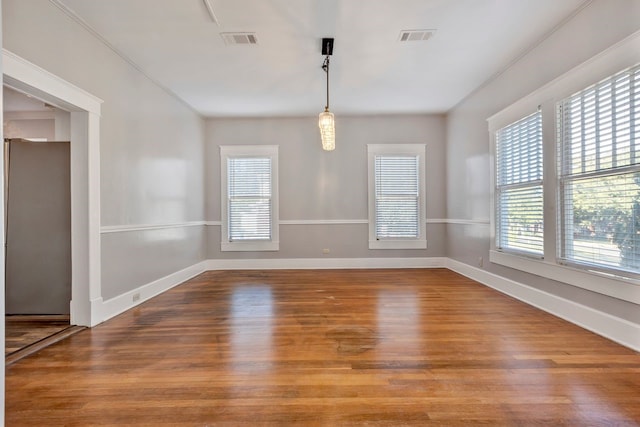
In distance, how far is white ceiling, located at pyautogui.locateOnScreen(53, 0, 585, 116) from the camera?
2.73 meters

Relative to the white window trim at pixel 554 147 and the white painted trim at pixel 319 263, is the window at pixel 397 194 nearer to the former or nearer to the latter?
the white painted trim at pixel 319 263

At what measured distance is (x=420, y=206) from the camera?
5.80 metres

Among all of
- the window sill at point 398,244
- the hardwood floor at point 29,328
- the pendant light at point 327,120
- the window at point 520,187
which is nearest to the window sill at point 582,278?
the window at point 520,187

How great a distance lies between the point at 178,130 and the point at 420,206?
4216 mm

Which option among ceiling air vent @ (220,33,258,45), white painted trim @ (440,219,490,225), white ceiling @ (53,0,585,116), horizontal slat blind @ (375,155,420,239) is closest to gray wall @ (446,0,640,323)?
white painted trim @ (440,219,490,225)

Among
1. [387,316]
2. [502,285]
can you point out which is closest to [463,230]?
[502,285]

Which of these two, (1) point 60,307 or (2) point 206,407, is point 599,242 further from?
(1) point 60,307

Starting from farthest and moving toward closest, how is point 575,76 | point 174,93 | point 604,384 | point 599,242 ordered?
point 174,93 < point 575,76 < point 599,242 < point 604,384

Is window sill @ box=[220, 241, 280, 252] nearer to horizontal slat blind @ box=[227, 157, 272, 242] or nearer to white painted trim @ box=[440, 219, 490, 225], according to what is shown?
horizontal slat blind @ box=[227, 157, 272, 242]

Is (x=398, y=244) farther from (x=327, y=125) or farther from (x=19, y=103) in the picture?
(x=19, y=103)

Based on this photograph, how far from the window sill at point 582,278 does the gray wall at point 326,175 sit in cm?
221

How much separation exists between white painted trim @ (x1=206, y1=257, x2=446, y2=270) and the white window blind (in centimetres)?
283

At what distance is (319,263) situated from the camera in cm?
586

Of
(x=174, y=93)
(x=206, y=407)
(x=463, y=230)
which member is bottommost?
(x=206, y=407)
